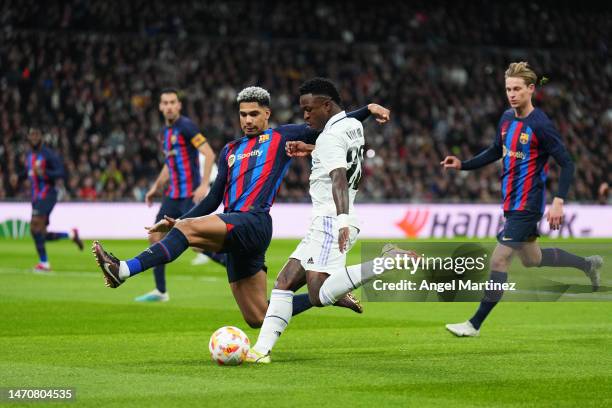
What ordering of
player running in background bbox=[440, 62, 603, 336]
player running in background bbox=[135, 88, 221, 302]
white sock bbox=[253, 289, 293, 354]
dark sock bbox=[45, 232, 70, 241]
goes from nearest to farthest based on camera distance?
white sock bbox=[253, 289, 293, 354] < player running in background bbox=[440, 62, 603, 336] < player running in background bbox=[135, 88, 221, 302] < dark sock bbox=[45, 232, 70, 241]

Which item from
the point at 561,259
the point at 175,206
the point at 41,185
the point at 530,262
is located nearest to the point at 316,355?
the point at 530,262

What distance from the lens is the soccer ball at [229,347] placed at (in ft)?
25.4

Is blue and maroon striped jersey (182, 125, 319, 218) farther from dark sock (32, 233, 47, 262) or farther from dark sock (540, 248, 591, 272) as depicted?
dark sock (32, 233, 47, 262)

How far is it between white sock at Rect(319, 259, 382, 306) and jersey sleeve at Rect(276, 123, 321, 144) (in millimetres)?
1103

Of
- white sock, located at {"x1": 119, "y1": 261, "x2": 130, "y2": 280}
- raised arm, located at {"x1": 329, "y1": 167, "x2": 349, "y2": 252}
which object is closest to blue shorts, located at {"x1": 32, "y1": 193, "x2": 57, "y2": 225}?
white sock, located at {"x1": 119, "y1": 261, "x2": 130, "y2": 280}

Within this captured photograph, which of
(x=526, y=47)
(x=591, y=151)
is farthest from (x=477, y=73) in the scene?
(x=591, y=151)

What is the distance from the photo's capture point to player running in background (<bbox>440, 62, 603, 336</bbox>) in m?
9.71

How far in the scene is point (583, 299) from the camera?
13.1 meters

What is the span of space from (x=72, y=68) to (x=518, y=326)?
25028 mm

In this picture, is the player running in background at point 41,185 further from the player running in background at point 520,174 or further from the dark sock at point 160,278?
the player running in background at point 520,174

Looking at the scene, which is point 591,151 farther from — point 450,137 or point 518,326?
point 518,326

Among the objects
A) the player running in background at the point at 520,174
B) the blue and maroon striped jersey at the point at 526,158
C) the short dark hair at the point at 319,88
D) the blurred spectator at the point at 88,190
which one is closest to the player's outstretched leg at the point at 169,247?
the short dark hair at the point at 319,88

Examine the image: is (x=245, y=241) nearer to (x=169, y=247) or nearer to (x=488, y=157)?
(x=169, y=247)

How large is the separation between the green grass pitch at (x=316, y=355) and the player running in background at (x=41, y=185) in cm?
341
